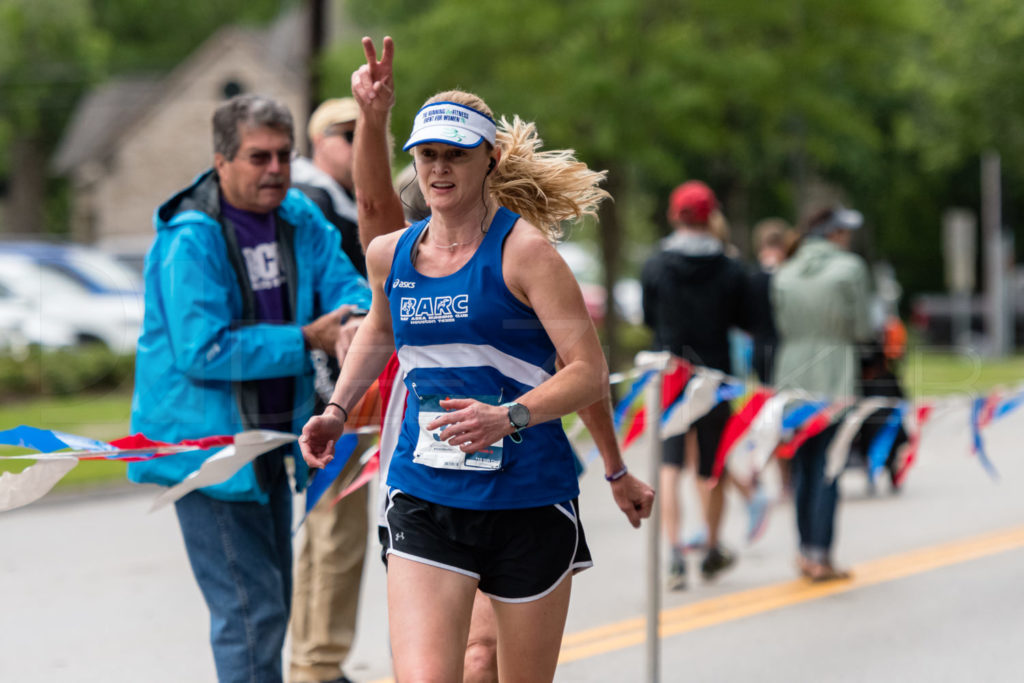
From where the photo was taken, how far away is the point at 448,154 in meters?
3.53

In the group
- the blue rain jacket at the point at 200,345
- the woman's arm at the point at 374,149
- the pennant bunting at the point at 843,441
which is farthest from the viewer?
the pennant bunting at the point at 843,441

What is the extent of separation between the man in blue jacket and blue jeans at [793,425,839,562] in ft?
13.1

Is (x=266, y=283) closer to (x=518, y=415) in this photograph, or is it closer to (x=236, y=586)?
(x=236, y=586)

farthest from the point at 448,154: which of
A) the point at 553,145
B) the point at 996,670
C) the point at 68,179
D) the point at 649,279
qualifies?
the point at 68,179

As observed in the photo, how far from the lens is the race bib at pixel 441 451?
3494 millimetres

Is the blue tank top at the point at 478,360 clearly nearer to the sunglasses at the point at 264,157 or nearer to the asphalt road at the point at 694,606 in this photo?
the sunglasses at the point at 264,157

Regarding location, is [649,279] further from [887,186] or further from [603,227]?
[887,186]

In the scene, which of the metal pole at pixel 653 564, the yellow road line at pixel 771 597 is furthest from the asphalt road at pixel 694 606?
the metal pole at pixel 653 564

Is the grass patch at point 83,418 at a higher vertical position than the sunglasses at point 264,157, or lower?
lower

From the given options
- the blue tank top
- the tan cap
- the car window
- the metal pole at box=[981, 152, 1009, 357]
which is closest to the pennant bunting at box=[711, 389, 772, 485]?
the tan cap

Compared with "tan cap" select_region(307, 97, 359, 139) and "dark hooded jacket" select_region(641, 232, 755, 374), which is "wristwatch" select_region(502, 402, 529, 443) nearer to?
"tan cap" select_region(307, 97, 359, 139)

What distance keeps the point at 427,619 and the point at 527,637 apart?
0.92ft

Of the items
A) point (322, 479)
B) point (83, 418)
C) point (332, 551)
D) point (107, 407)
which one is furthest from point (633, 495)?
point (107, 407)

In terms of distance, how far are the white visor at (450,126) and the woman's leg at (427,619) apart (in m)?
1.05
